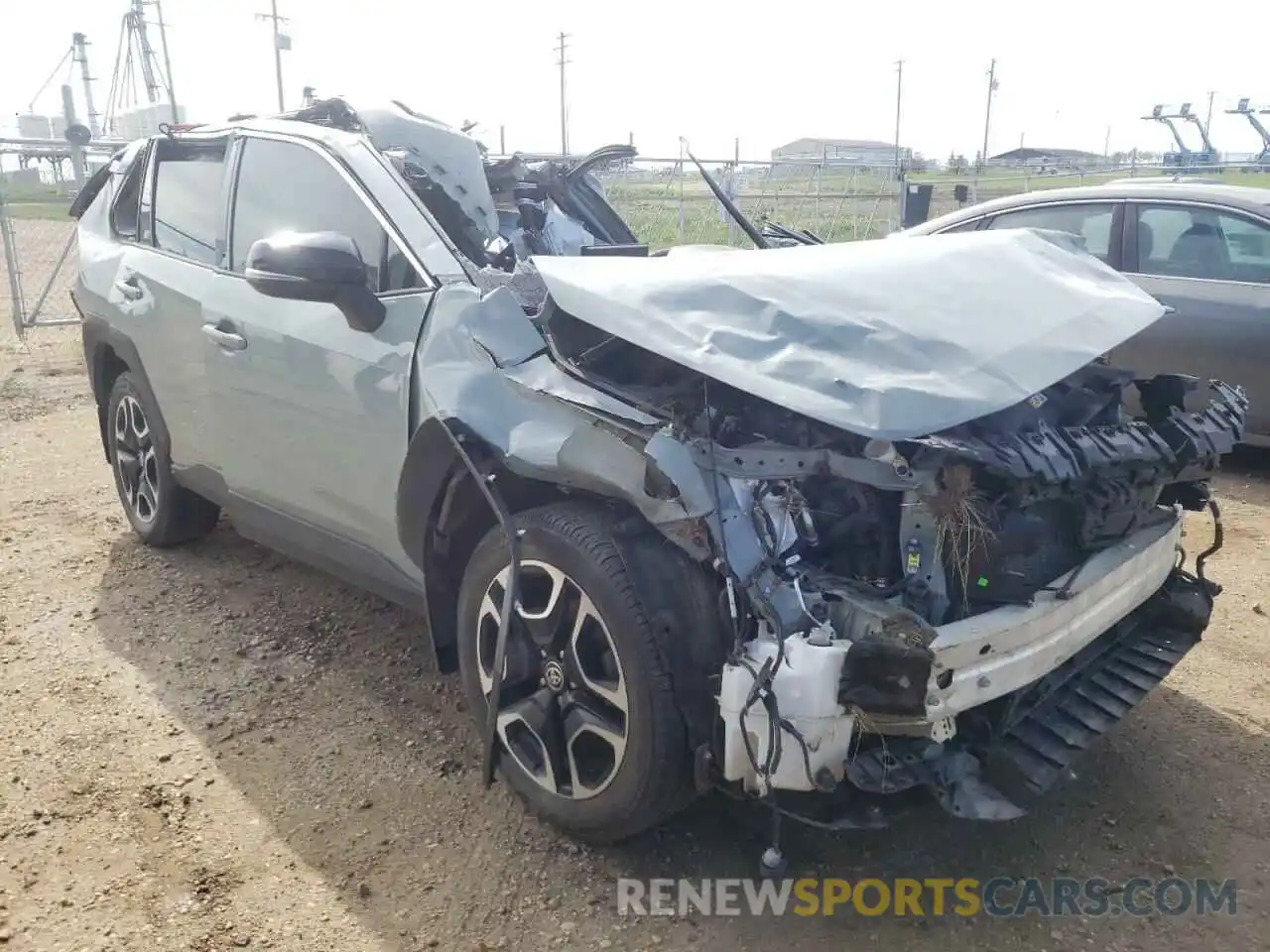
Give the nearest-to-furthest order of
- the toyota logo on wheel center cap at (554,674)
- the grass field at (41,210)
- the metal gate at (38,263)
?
the toyota logo on wheel center cap at (554,674) → the metal gate at (38,263) → the grass field at (41,210)

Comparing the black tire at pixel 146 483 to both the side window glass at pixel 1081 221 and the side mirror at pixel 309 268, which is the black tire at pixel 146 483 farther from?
the side window glass at pixel 1081 221

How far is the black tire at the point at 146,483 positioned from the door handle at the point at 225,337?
930mm

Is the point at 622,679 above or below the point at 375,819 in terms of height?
above

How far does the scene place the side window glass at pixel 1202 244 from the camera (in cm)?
543

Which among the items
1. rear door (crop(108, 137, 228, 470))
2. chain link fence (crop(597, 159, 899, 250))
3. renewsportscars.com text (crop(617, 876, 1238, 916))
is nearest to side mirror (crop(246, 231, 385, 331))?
rear door (crop(108, 137, 228, 470))

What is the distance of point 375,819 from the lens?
9.58 feet

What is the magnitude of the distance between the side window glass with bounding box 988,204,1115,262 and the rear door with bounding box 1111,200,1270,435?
0.38ft

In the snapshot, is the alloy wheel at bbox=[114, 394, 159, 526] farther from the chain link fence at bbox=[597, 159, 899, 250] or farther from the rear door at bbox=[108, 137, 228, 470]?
the chain link fence at bbox=[597, 159, 899, 250]

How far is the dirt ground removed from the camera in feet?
8.20

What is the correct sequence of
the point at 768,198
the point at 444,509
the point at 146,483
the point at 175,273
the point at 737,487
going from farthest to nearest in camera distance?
1. the point at 768,198
2. the point at 146,483
3. the point at 175,273
4. the point at 444,509
5. the point at 737,487

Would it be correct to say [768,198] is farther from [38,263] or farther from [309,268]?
[309,268]

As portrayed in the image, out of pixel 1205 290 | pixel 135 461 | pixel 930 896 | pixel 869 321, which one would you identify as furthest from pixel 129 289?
pixel 1205 290

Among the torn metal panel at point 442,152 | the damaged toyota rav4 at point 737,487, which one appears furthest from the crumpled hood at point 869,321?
the torn metal panel at point 442,152

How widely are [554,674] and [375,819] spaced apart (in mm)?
729
